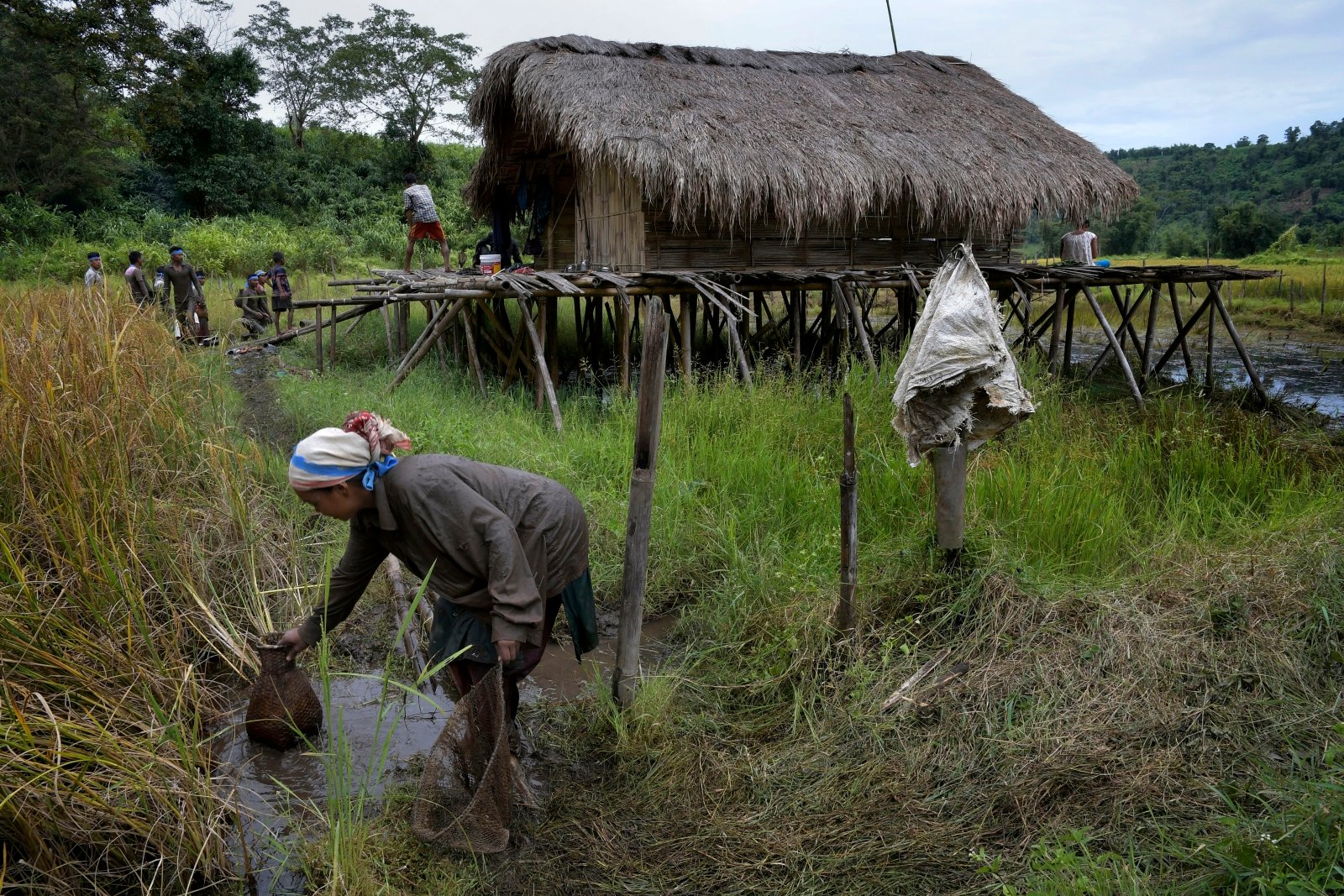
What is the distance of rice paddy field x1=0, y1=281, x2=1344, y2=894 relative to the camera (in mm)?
2473

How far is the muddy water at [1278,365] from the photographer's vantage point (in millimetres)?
11219

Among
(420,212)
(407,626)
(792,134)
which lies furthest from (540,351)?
(407,626)

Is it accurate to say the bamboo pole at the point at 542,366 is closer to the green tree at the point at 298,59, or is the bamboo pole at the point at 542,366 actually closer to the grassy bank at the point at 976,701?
the grassy bank at the point at 976,701

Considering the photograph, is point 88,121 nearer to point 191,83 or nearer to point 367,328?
point 191,83

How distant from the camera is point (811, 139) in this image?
10000 millimetres

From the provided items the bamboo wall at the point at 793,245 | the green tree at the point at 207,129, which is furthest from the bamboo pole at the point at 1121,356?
the green tree at the point at 207,129

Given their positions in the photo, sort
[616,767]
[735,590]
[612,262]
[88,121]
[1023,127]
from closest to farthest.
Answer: [616,767], [735,590], [612,262], [1023,127], [88,121]

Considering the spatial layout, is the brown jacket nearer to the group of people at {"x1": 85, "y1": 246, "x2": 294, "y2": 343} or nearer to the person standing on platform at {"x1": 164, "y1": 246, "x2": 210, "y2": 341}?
the group of people at {"x1": 85, "y1": 246, "x2": 294, "y2": 343}

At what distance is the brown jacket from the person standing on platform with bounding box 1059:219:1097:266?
10572 mm

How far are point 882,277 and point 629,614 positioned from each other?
7706mm

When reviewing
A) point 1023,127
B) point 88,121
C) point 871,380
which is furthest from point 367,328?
point 88,121

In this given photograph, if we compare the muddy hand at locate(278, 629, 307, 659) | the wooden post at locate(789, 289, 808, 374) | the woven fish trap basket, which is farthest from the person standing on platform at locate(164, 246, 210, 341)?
the muddy hand at locate(278, 629, 307, 659)

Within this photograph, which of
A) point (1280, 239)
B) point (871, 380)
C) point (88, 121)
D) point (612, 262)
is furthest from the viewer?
point (1280, 239)

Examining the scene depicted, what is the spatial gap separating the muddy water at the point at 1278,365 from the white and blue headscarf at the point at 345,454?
9587 millimetres
